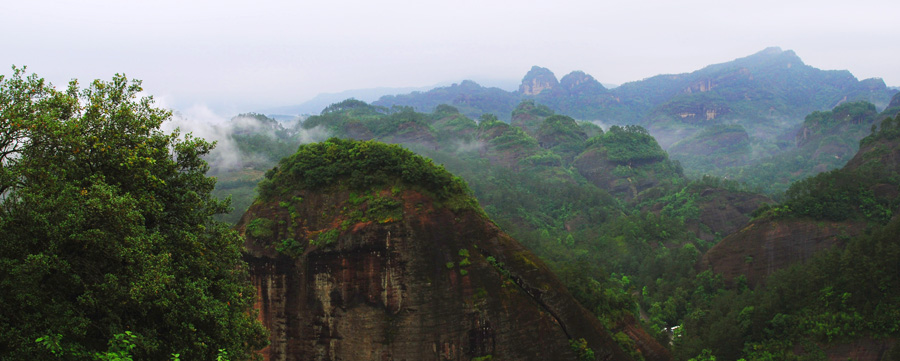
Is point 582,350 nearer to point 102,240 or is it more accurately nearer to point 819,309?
point 819,309

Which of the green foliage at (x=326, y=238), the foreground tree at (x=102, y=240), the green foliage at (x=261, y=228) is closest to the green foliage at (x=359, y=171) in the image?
the green foliage at (x=261, y=228)

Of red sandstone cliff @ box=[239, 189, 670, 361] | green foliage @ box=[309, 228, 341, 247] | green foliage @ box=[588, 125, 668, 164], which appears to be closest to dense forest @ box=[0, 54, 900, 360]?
green foliage @ box=[309, 228, 341, 247]

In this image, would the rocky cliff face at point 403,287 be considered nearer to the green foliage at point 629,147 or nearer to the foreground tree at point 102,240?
the foreground tree at point 102,240

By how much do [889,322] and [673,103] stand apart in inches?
7354

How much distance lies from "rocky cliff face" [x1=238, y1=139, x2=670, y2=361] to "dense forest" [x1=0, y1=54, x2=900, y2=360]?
85 cm

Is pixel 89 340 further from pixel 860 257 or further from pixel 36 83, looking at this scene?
pixel 860 257

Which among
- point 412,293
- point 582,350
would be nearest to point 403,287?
point 412,293

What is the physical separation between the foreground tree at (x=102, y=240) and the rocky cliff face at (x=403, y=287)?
9140 millimetres

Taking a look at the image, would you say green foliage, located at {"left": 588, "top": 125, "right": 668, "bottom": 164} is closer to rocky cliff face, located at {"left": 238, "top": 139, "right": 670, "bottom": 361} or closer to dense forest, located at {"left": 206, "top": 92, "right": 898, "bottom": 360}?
dense forest, located at {"left": 206, "top": 92, "right": 898, "bottom": 360}

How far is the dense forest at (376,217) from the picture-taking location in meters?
9.05

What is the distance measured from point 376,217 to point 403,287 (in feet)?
10.9

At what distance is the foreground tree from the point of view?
28.1 ft

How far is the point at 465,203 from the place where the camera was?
2372 centimetres

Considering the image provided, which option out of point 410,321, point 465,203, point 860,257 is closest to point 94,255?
point 410,321
